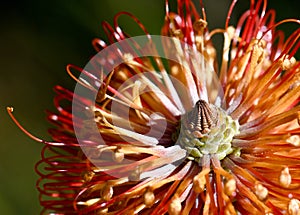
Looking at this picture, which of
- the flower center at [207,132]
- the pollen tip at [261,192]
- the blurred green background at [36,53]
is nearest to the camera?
the pollen tip at [261,192]

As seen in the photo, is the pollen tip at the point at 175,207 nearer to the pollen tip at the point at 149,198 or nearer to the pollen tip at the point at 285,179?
the pollen tip at the point at 149,198

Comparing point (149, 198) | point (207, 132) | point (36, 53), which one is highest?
point (36, 53)

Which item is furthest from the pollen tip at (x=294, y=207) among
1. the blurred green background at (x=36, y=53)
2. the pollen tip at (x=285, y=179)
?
the blurred green background at (x=36, y=53)

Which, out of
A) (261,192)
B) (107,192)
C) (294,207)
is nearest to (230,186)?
(261,192)

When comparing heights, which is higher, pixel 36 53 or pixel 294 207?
pixel 36 53

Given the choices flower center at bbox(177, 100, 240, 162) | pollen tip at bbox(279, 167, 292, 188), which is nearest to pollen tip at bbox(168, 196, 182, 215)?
flower center at bbox(177, 100, 240, 162)

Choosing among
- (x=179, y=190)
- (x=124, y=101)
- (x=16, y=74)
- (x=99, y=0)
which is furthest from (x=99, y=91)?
(x=16, y=74)

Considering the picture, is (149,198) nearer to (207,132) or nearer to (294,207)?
(207,132)
